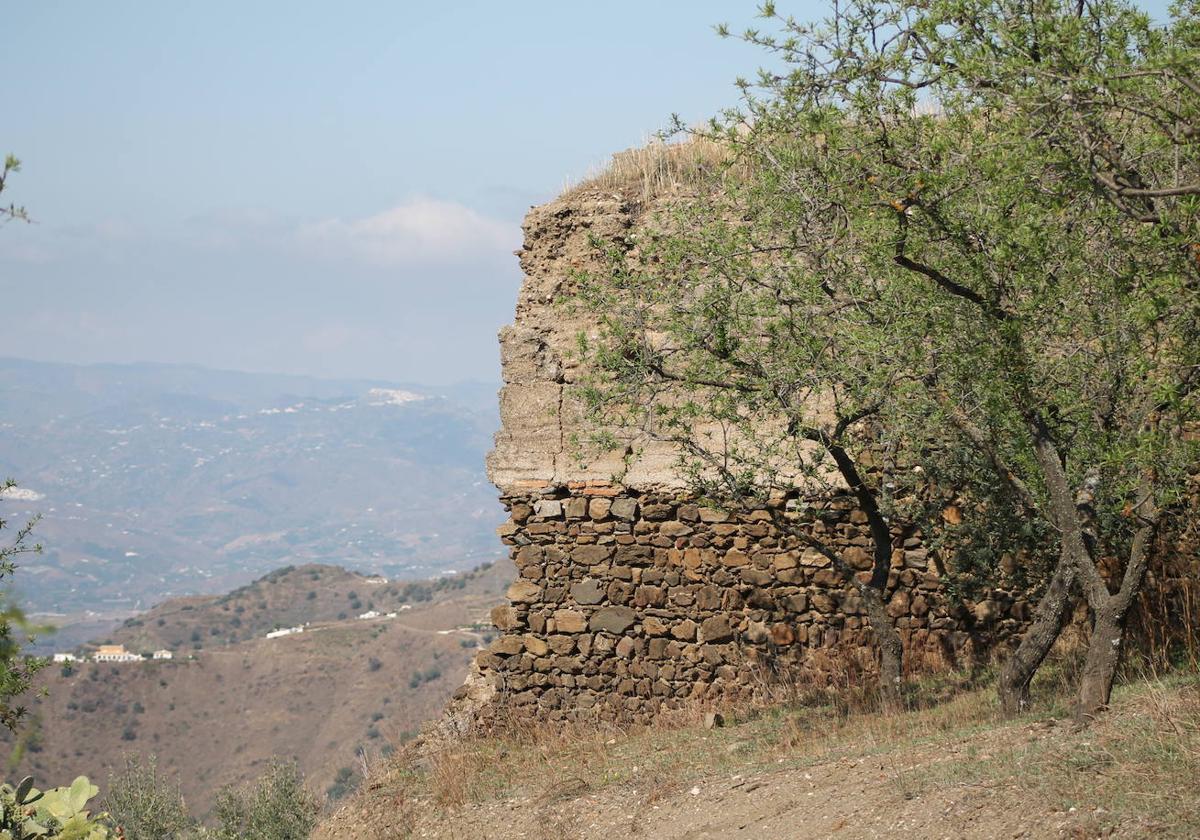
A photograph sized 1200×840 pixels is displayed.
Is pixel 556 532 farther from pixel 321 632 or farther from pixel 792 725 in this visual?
pixel 321 632

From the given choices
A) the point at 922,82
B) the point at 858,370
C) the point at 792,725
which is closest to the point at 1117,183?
the point at 922,82

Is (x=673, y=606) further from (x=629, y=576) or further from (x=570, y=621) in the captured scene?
(x=570, y=621)

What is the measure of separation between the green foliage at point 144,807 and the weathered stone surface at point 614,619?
8.34 m

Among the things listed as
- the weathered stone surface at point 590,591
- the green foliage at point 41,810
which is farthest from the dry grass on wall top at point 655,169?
the green foliage at point 41,810

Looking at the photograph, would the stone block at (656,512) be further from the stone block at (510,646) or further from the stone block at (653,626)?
the stone block at (510,646)

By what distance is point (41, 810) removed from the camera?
17.1ft

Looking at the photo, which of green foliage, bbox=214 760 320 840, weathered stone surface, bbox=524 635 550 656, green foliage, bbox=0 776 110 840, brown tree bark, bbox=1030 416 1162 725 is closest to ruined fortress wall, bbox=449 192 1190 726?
weathered stone surface, bbox=524 635 550 656

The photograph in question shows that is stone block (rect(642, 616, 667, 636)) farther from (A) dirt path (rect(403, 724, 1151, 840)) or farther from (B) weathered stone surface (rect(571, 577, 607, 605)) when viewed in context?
(A) dirt path (rect(403, 724, 1151, 840))

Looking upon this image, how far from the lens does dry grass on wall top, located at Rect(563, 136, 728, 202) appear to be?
1227 centimetres

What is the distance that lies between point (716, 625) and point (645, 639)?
75 centimetres

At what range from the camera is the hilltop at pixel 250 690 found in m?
51.8

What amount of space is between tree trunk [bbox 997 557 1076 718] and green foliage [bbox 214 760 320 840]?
9.59 metres

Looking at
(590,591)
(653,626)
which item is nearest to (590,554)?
(590,591)

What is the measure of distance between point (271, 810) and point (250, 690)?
49931 mm
